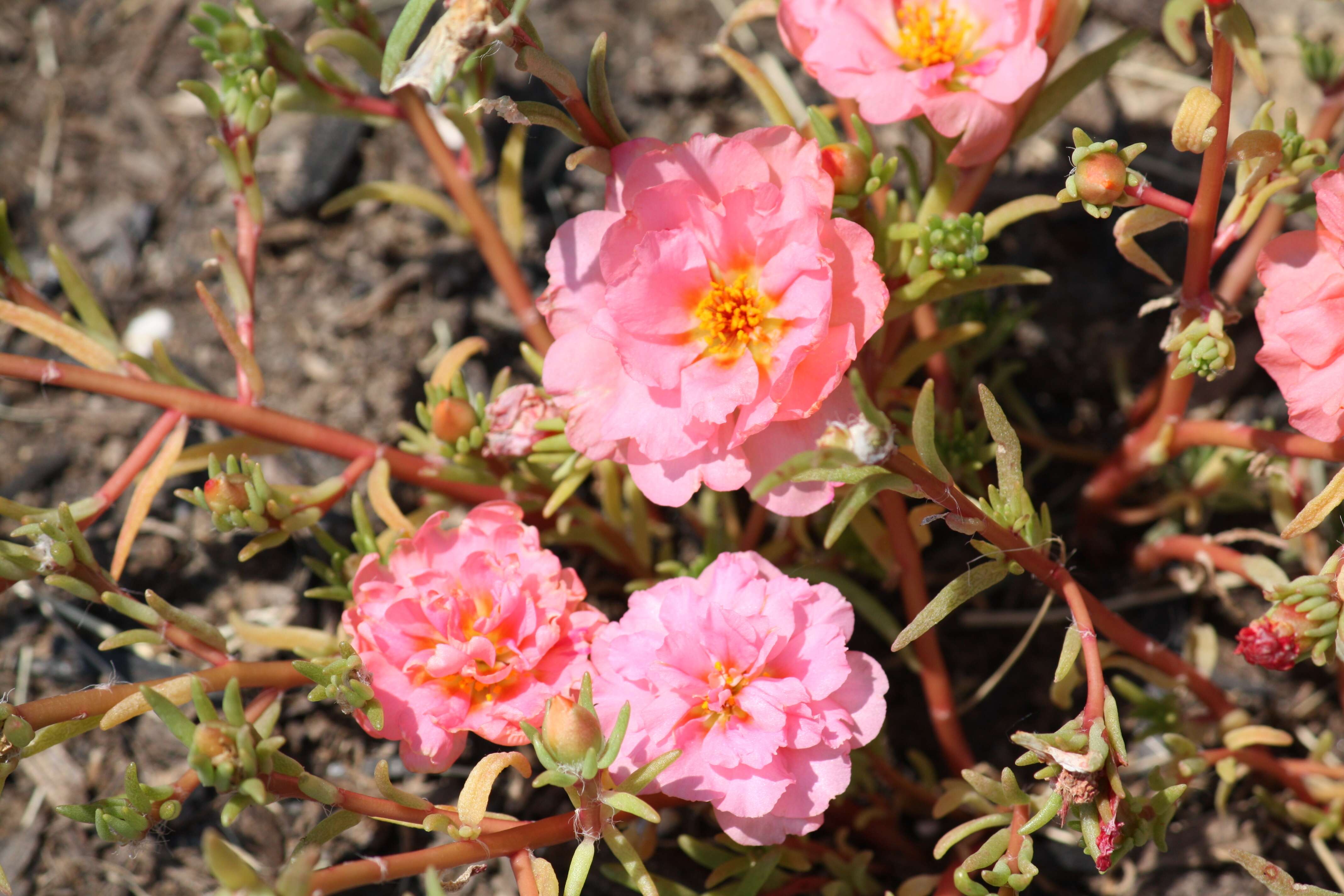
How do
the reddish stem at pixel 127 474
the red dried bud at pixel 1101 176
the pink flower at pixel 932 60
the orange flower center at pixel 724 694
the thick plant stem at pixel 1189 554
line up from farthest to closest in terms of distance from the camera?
the thick plant stem at pixel 1189 554 → the reddish stem at pixel 127 474 → the pink flower at pixel 932 60 → the orange flower center at pixel 724 694 → the red dried bud at pixel 1101 176

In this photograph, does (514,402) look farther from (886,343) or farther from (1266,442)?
(1266,442)

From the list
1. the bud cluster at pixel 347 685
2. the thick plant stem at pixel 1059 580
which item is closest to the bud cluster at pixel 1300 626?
the thick plant stem at pixel 1059 580

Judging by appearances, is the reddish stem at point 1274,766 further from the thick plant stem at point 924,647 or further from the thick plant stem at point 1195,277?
the thick plant stem at point 1195,277

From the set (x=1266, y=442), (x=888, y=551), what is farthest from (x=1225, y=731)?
(x=888, y=551)

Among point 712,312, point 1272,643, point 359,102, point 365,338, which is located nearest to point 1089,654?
point 1272,643

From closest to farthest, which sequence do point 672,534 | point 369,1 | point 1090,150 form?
point 1090,150, point 672,534, point 369,1

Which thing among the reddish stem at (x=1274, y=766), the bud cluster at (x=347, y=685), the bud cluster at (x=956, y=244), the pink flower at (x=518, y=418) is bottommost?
the reddish stem at (x=1274, y=766)

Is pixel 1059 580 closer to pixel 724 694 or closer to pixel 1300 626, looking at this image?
pixel 1300 626
